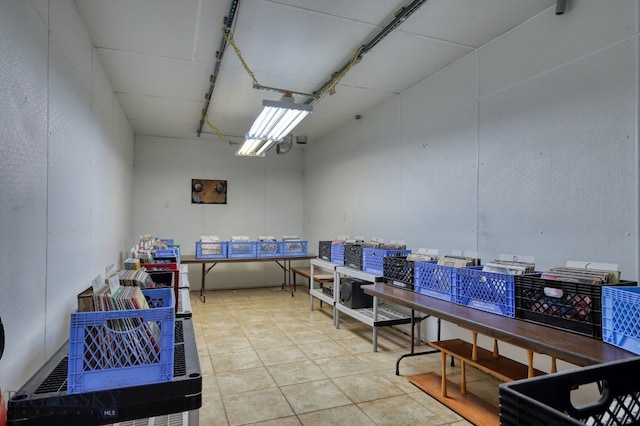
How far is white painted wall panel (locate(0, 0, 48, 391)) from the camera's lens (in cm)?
142

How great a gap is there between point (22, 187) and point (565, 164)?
10.6 feet

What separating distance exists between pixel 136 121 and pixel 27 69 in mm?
4426

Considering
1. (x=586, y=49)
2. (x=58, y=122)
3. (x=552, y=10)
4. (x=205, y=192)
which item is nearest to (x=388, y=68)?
(x=552, y=10)

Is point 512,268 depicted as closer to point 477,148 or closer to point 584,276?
point 584,276

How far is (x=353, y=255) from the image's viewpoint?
4211mm

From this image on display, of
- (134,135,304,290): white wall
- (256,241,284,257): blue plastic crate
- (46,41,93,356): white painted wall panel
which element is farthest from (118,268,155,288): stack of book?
(134,135,304,290): white wall

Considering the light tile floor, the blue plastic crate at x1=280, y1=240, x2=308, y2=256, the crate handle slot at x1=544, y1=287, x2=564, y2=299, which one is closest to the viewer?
the crate handle slot at x1=544, y1=287, x2=564, y2=299

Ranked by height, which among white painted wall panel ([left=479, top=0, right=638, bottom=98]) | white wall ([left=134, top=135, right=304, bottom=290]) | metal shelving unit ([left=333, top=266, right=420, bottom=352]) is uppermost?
white painted wall panel ([left=479, top=0, right=638, bottom=98])

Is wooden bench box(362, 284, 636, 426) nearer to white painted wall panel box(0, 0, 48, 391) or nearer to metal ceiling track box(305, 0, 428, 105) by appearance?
metal ceiling track box(305, 0, 428, 105)

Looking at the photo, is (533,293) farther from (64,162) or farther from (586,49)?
(64,162)

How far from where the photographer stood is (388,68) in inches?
144

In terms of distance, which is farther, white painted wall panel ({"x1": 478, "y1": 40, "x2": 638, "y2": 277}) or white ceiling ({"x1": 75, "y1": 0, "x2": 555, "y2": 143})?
white ceiling ({"x1": 75, "y1": 0, "x2": 555, "y2": 143})

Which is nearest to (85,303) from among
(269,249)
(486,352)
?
(486,352)

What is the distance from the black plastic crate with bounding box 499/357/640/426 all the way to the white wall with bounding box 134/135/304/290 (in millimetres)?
6768
